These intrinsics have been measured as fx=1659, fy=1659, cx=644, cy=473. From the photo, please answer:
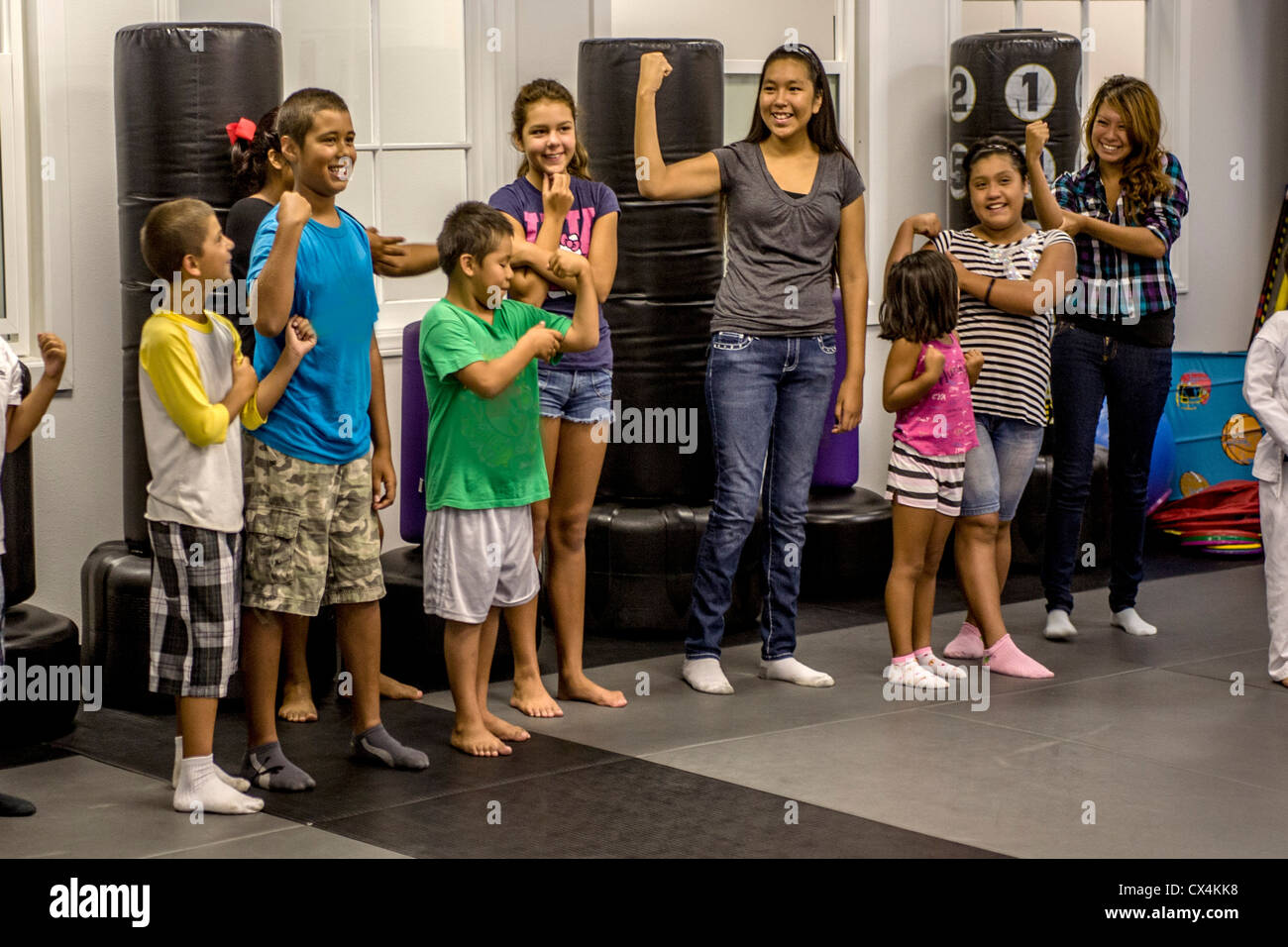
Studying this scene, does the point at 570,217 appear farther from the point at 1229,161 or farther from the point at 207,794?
the point at 1229,161

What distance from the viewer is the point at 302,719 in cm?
473

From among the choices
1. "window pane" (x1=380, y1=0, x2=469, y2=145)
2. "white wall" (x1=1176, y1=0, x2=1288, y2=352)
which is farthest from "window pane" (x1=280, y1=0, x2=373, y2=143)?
"white wall" (x1=1176, y1=0, x2=1288, y2=352)

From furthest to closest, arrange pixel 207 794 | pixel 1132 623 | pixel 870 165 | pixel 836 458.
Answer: pixel 870 165 → pixel 836 458 → pixel 1132 623 → pixel 207 794

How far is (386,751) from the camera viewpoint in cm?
Result: 425

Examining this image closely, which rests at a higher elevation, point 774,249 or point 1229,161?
point 1229,161

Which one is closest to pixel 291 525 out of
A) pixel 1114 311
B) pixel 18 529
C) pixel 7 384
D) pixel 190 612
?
pixel 190 612

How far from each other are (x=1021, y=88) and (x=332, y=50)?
Answer: 2898mm

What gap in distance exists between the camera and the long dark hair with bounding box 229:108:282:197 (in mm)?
4730

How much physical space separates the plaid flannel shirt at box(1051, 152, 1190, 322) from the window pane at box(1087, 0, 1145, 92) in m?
5.76

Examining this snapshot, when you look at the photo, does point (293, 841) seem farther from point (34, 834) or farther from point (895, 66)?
point (895, 66)

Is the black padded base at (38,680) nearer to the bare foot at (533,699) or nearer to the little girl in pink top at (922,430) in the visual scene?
the bare foot at (533,699)

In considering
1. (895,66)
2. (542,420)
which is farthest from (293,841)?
(895,66)

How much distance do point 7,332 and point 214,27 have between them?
1.21 metres

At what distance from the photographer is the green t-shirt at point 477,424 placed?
4277 millimetres
